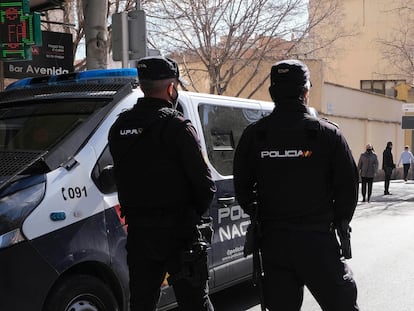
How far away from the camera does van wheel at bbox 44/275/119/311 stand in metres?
3.19

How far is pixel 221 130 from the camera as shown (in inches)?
197

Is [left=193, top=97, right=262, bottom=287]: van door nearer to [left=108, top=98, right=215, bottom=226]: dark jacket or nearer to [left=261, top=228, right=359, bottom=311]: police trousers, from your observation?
[left=108, top=98, right=215, bottom=226]: dark jacket

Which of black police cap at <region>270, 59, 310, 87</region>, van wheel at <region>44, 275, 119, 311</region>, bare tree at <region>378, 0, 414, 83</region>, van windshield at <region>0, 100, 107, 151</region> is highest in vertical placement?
bare tree at <region>378, 0, 414, 83</region>

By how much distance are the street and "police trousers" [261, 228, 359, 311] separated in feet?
8.28

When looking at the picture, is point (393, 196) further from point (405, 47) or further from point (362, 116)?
point (405, 47)

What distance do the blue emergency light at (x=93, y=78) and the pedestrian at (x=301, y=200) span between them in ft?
5.23

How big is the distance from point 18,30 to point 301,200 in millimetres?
8438

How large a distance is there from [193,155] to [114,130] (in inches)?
20.7

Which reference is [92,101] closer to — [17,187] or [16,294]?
[17,187]

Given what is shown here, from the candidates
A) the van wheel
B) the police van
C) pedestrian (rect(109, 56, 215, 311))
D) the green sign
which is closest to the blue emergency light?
the police van

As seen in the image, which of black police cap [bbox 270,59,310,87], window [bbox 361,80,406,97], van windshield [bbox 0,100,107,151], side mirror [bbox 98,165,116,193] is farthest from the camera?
window [bbox 361,80,406,97]

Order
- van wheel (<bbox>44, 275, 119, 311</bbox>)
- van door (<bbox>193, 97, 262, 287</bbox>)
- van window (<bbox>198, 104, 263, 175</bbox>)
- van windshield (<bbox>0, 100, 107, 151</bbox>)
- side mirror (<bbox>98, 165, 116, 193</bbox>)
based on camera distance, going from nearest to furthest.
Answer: van wheel (<bbox>44, 275, 119, 311</bbox>)
side mirror (<bbox>98, 165, 116, 193</bbox>)
van windshield (<bbox>0, 100, 107, 151</bbox>)
van door (<bbox>193, 97, 262, 287</bbox>)
van window (<bbox>198, 104, 263, 175</bbox>)

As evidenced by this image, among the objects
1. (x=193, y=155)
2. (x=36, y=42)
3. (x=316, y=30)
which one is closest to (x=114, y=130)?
(x=193, y=155)

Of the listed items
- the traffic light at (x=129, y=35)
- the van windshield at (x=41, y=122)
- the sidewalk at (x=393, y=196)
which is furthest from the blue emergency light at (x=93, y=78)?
the sidewalk at (x=393, y=196)
